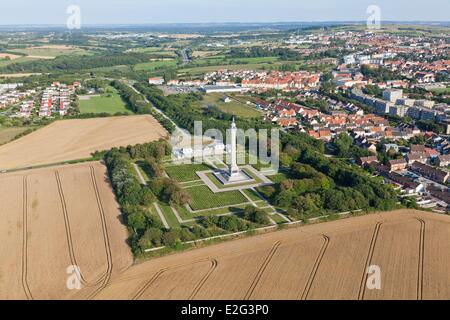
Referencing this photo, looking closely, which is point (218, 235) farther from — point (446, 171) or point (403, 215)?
point (446, 171)

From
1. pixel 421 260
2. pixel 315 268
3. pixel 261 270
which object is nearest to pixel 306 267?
pixel 315 268

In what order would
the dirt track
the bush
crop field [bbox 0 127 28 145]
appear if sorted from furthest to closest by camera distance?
crop field [bbox 0 127 28 145]
the bush
the dirt track

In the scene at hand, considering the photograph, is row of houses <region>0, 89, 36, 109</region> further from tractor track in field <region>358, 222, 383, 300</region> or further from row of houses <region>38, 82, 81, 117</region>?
tractor track in field <region>358, 222, 383, 300</region>

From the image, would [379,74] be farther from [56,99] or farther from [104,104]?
[56,99]

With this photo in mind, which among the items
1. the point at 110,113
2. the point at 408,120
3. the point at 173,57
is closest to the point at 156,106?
the point at 110,113

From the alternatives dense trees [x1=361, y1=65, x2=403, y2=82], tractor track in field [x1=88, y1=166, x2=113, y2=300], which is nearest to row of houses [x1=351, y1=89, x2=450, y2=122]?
dense trees [x1=361, y1=65, x2=403, y2=82]
